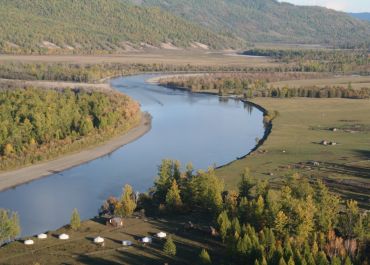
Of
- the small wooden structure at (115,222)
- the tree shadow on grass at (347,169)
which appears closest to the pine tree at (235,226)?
the small wooden structure at (115,222)

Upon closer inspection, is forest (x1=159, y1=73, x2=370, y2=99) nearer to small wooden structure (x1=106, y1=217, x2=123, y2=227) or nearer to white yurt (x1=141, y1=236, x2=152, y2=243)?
Result: small wooden structure (x1=106, y1=217, x2=123, y2=227)

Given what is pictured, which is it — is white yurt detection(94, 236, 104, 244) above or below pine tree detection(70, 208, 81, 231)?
below

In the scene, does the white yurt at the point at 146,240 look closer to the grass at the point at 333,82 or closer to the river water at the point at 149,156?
the river water at the point at 149,156

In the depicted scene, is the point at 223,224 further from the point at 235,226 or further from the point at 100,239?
the point at 100,239

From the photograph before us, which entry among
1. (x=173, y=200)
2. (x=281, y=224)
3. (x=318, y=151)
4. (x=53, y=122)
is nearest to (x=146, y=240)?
(x=173, y=200)

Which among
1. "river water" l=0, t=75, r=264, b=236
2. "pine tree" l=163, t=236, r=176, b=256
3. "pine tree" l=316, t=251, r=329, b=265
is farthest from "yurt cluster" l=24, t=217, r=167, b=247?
"pine tree" l=316, t=251, r=329, b=265

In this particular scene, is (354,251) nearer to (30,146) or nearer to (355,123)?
(30,146)
